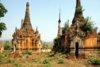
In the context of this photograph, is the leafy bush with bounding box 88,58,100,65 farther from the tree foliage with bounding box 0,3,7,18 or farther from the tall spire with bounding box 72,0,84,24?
the tree foliage with bounding box 0,3,7,18

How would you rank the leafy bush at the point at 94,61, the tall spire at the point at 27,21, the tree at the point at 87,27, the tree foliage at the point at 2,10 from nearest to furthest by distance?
the tree foliage at the point at 2,10 < the leafy bush at the point at 94,61 < the tree at the point at 87,27 < the tall spire at the point at 27,21

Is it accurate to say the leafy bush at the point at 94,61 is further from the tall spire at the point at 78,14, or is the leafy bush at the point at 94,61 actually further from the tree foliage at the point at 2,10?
the tree foliage at the point at 2,10

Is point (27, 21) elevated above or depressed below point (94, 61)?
above

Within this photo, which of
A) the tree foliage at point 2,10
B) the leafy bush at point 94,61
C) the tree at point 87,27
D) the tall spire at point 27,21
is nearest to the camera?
the tree foliage at point 2,10

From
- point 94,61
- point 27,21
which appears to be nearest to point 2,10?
point 94,61

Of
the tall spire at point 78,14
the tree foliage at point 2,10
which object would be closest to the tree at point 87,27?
the tall spire at point 78,14

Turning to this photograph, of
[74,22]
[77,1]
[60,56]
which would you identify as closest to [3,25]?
[60,56]

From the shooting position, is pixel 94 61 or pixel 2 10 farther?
pixel 94 61

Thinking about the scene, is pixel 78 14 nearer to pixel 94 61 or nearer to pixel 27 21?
pixel 94 61

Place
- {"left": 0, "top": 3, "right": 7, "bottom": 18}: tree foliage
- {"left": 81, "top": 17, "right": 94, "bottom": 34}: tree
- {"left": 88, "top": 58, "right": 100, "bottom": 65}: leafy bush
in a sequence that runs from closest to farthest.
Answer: {"left": 0, "top": 3, "right": 7, "bottom": 18}: tree foliage < {"left": 88, "top": 58, "right": 100, "bottom": 65}: leafy bush < {"left": 81, "top": 17, "right": 94, "bottom": 34}: tree

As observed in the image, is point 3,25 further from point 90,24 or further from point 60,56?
point 90,24

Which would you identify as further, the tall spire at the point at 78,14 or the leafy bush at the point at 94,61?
the tall spire at the point at 78,14

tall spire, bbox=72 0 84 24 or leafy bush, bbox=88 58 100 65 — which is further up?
tall spire, bbox=72 0 84 24

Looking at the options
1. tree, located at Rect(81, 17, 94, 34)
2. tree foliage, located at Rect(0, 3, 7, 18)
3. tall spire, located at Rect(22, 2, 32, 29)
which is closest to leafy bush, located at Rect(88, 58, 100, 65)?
tree, located at Rect(81, 17, 94, 34)
